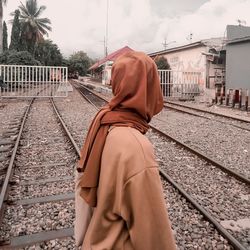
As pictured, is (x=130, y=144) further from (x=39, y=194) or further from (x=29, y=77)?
(x=29, y=77)

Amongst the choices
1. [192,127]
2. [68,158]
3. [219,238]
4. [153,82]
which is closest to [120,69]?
[153,82]

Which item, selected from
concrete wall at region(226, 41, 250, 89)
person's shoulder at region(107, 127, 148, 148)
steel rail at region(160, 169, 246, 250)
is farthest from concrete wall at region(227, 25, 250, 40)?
person's shoulder at region(107, 127, 148, 148)

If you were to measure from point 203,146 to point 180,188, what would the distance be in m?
3.71

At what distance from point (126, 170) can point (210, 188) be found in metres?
4.58

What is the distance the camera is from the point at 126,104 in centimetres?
161

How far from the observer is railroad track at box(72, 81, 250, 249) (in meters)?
4.36

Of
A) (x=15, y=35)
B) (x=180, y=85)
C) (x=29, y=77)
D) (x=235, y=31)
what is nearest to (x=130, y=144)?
(x=29, y=77)

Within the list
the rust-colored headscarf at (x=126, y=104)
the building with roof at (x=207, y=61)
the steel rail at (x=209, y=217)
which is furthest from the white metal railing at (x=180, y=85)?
the rust-colored headscarf at (x=126, y=104)

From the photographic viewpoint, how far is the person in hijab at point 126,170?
4.82ft

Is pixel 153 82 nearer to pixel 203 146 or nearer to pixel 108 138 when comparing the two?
pixel 108 138

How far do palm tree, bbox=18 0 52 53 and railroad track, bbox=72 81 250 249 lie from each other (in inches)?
2408

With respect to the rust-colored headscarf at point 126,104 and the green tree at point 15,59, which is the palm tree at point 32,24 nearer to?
the green tree at point 15,59

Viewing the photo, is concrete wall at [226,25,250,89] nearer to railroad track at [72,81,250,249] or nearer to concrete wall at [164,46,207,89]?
concrete wall at [164,46,207,89]

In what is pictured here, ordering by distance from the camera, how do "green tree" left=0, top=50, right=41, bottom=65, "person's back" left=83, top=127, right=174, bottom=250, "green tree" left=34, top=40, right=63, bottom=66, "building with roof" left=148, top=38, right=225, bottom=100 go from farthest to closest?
"green tree" left=34, top=40, right=63, bottom=66 < "green tree" left=0, top=50, right=41, bottom=65 < "building with roof" left=148, top=38, right=225, bottom=100 < "person's back" left=83, top=127, right=174, bottom=250
